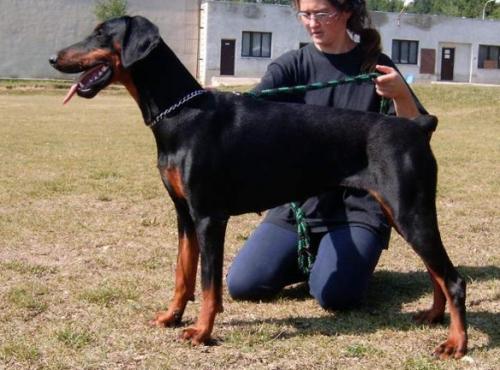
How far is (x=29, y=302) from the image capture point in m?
4.63

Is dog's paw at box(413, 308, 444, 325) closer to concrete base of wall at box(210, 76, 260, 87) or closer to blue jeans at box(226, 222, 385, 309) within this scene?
Result: blue jeans at box(226, 222, 385, 309)

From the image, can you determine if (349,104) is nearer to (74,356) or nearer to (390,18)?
(74,356)

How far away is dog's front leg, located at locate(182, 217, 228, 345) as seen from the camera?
397cm

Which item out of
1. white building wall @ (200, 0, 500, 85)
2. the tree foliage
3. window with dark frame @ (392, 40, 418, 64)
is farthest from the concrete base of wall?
window with dark frame @ (392, 40, 418, 64)

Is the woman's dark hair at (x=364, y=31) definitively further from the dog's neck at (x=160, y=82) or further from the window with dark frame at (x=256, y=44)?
the window with dark frame at (x=256, y=44)

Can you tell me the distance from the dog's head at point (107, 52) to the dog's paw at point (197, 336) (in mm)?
1381

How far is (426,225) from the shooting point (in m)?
3.89

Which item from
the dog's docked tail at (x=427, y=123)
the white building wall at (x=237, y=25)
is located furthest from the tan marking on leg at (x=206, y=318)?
the white building wall at (x=237, y=25)

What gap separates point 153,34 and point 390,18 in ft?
154

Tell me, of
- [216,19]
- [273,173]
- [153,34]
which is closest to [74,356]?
[273,173]

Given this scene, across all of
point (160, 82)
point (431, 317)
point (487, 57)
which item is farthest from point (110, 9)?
point (431, 317)

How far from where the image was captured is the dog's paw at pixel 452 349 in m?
3.87

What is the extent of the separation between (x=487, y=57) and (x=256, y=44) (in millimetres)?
17419

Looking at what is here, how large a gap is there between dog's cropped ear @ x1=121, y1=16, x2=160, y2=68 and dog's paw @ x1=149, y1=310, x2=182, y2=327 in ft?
4.83
